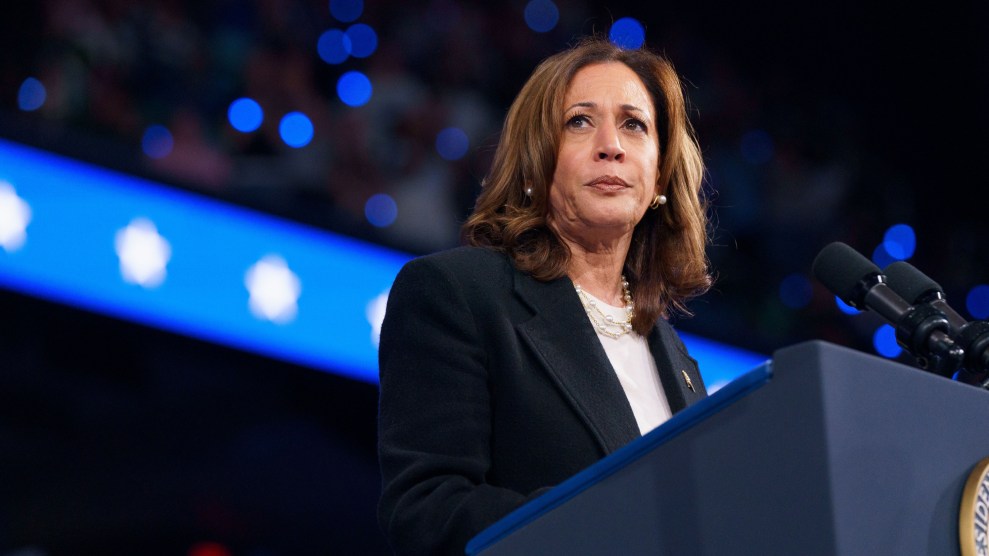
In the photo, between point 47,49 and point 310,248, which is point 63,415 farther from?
point 47,49

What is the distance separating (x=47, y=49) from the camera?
11.9 ft

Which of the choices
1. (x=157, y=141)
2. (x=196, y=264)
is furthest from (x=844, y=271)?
(x=157, y=141)

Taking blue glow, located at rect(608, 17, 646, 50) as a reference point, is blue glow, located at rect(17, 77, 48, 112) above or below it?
below

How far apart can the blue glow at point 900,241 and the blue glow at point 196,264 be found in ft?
8.81

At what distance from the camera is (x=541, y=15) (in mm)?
5699

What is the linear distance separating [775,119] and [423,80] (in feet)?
6.29

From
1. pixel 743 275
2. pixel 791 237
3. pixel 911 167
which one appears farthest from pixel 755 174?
A: pixel 911 167

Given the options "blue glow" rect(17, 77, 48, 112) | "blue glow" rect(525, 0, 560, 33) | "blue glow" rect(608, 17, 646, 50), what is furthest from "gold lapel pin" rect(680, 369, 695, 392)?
"blue glow" rect(608, 17, 646, 50)

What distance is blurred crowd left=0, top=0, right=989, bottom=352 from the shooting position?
12.1 feet

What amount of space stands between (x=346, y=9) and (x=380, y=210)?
1315 millimetres

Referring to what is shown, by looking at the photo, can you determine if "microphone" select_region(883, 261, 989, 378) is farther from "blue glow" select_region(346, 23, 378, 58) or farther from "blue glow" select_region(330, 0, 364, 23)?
"blue glow" select_region(330, 0, 364, 23)

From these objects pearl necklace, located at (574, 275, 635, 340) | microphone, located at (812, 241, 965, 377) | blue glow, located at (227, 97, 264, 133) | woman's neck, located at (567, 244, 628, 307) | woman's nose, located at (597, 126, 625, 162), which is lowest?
blue glow, located at (227, 97, 264, 133)

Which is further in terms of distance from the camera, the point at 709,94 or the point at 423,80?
the point at 709,94

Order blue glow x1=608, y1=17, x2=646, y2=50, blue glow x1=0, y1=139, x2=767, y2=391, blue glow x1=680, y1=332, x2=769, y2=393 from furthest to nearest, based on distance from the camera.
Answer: blue glow x1=608, y1=17, x2=646, y2=50 < blue glow x1=680, y1=332, x2=769, y2=393 < blue glow x1=0, y1=139, x2=767, y2=391
